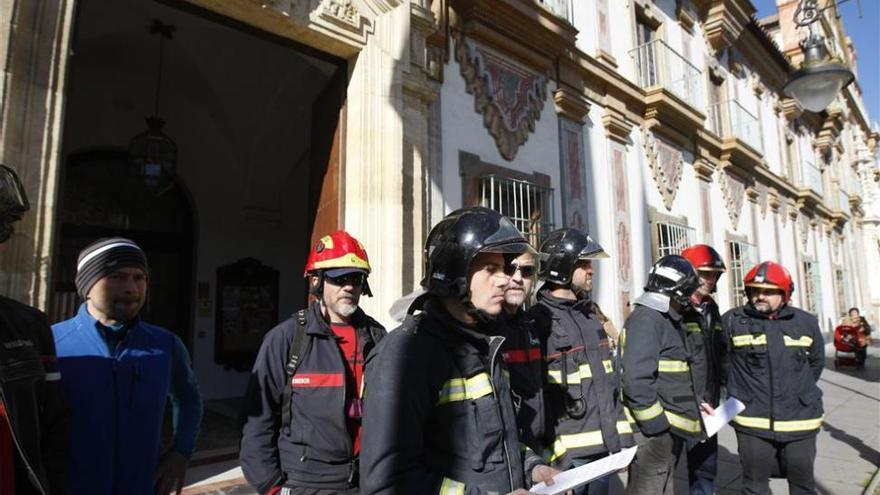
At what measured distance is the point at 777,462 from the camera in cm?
333

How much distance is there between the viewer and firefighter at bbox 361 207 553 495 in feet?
4.27

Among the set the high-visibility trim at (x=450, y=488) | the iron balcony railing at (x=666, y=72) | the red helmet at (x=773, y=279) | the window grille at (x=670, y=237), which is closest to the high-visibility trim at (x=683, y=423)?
the red helmet at (x=773, y=279)

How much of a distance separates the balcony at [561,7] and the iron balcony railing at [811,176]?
13.5 meters

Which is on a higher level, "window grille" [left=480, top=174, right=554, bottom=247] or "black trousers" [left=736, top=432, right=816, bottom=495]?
"window grille" [left=480, top=174, right=554, bottom=247]

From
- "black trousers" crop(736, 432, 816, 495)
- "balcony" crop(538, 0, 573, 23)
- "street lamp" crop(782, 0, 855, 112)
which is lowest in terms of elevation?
"black trousers" crop(736, 432, 816, 495)

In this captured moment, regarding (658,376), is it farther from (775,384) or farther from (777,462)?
(777,462)

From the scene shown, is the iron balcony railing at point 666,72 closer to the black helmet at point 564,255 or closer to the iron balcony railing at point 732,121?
the iron balcony railing at point 732,121

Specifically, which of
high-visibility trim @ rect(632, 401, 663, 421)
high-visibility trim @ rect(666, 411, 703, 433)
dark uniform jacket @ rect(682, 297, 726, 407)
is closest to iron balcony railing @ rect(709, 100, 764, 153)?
dark uniform jacket @ rect(682, 297, 726, 407)

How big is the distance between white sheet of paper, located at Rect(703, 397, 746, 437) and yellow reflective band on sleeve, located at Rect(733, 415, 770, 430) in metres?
0.06

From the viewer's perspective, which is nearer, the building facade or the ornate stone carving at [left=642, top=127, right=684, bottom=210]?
the building facade

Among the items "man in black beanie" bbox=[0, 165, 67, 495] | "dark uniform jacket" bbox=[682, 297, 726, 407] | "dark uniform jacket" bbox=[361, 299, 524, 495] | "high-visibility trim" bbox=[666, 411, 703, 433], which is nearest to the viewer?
"dark uniform jacket" bbox=[361, 299, 524, 495]

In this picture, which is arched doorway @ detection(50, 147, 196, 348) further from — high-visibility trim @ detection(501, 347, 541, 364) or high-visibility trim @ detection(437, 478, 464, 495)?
high-visibility trim @ detection(437, 478, 464, 495)

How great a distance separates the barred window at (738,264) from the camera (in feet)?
35.7

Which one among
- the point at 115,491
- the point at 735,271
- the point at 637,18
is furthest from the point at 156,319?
the point at 735,271
